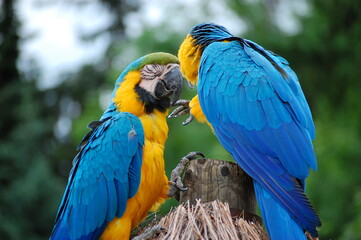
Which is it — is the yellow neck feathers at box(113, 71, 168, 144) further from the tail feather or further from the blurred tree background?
the blurred tree background

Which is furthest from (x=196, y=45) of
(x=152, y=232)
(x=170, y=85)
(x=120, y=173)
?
(x=152, y=232)

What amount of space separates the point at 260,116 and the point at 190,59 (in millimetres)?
889

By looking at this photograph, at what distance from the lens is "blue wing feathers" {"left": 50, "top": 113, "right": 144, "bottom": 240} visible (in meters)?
3.78

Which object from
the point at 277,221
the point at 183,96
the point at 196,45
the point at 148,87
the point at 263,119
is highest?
the point at 196,45

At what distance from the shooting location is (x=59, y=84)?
498 inches

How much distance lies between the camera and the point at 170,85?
420cm

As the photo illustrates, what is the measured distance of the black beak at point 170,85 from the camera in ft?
13.7

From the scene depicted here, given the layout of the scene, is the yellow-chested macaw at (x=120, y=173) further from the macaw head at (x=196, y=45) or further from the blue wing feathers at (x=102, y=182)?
the macaw head at (x=196, y=45)

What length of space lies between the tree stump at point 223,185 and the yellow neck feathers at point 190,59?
3.12ft

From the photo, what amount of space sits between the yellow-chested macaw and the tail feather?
0.89m

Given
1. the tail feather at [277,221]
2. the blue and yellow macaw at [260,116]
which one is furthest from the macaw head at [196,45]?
the tail feather at [277,221]

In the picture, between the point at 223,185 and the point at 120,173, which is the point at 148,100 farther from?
the point at 223,185

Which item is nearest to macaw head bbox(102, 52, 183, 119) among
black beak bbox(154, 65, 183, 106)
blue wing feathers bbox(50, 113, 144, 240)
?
black beak bbox(154, 65, 183, 106)

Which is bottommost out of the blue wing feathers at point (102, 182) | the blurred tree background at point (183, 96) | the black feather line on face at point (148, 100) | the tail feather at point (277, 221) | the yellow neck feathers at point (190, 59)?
the blurred tree background at point (183, 96)
